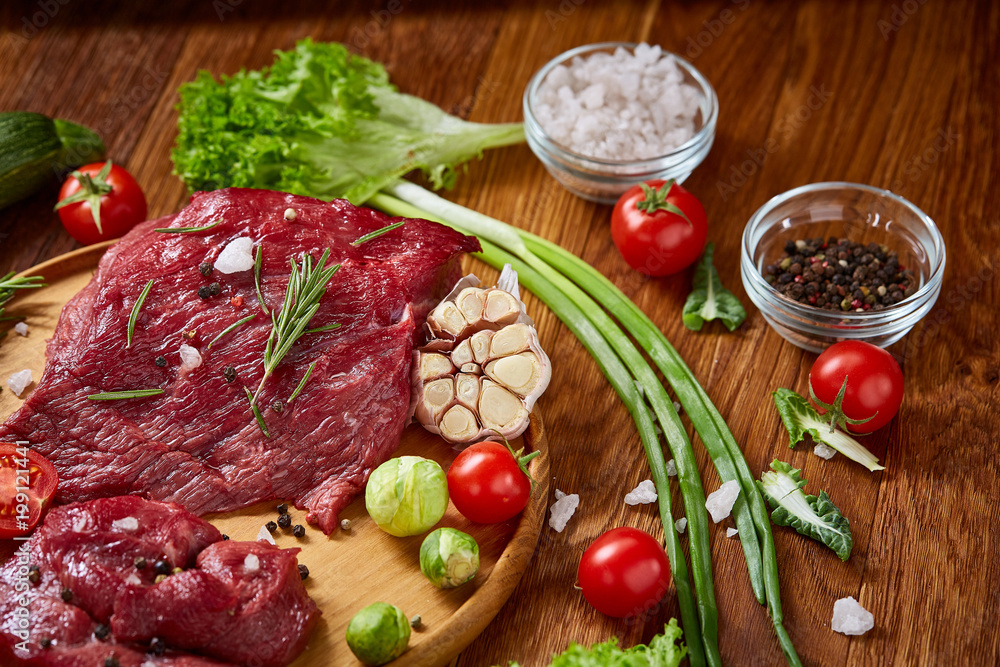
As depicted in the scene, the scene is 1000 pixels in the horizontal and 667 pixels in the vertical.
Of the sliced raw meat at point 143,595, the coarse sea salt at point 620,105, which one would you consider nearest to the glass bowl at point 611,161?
the coarse sea salt at point 620,105

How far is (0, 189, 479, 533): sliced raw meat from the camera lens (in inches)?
130

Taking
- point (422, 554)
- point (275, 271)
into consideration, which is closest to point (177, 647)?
point (422, 554)

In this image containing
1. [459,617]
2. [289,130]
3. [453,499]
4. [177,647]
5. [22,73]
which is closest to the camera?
[177,647]

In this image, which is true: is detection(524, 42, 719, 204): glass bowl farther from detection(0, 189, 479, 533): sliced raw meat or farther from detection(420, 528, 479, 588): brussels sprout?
detection(420, 528, 479, 588): brussels sprout

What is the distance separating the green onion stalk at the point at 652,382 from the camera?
10.6ft

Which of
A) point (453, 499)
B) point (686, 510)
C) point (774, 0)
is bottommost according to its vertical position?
point (686, 510)

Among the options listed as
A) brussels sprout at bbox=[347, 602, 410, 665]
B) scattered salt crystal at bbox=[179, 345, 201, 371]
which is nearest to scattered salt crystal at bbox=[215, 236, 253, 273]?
scattered salt crystal at bbox=[179, 345, 201, 371]

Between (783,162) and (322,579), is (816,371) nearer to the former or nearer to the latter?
(783,162)

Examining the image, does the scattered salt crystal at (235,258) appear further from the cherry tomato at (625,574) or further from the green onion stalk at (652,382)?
the cherry tomato at (625,574)

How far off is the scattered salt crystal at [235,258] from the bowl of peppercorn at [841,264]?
2.23m

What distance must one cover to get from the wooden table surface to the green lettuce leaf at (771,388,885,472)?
62mm

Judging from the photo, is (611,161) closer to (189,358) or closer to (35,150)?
(189,358)

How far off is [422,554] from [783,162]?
3.08m

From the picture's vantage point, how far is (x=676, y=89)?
15.0ft
